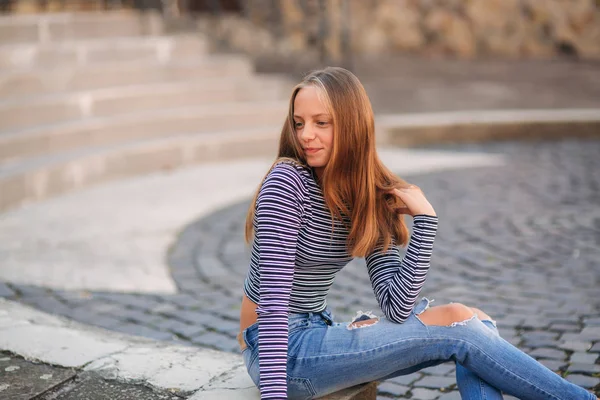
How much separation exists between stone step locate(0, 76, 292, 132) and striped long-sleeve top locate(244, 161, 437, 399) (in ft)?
19.6

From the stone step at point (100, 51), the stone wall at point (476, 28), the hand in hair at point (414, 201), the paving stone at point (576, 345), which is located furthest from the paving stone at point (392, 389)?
the stone wall at point (476, 28)

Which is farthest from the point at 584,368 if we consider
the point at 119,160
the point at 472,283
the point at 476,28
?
the point at 476,28

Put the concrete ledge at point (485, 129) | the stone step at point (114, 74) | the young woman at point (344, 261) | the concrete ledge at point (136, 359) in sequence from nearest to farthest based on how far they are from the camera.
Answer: the young woman at point (344, 261)
the concrete ledge at point (136, 359)
the stone step at point (114, 74)
the concrete ledge at point (485, 129)

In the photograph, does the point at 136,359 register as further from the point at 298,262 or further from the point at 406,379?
the point at 406,379

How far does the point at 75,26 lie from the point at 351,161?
8.52 m

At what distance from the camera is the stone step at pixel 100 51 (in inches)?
358

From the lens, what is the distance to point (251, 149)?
30.1ft

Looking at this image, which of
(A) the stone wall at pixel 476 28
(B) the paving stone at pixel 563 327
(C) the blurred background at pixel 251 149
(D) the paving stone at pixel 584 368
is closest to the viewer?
(D) the paving stone at pixel 584 368

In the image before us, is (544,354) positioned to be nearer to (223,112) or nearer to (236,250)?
(236,250)

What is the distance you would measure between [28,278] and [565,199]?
14.8ft

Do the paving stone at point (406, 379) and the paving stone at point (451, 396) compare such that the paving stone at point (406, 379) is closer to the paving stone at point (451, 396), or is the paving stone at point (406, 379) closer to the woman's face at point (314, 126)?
the paving stone at point (451, 396)

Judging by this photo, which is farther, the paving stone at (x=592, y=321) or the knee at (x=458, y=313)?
the paving stone at (x=592, y=321)

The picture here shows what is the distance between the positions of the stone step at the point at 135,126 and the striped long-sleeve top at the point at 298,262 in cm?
548

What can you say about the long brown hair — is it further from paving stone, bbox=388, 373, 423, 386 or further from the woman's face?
paving stone, bbox=388, 373, 423, 386
